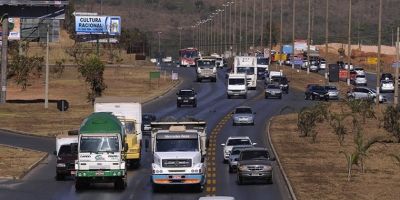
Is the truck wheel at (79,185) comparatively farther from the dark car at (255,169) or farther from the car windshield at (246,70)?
the car windshield at (246,70)

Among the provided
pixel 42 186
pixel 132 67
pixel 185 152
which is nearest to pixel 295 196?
pixel 185 152

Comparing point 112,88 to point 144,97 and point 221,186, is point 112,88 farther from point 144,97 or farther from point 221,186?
point 221,186

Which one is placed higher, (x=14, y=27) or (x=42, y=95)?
(x=14, y=27)

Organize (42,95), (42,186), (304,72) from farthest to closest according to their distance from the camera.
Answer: (304,72)
(42,95)
(42,186)

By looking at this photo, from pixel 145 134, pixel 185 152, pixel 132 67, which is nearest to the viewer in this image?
pixel 185 152

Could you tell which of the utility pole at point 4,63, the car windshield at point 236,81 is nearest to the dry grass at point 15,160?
the utility pole at point 4,63

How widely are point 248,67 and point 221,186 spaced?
75333 mm

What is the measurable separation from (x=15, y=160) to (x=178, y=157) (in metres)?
18.1

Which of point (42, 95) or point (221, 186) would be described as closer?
point (221, 186)

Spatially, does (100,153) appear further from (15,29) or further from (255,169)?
(15,29)

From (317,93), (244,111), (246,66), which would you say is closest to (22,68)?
(246,66)

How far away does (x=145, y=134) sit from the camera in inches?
2795

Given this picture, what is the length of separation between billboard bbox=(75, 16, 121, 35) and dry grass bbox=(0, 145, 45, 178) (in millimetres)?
103771

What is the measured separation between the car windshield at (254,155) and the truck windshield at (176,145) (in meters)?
3.76
